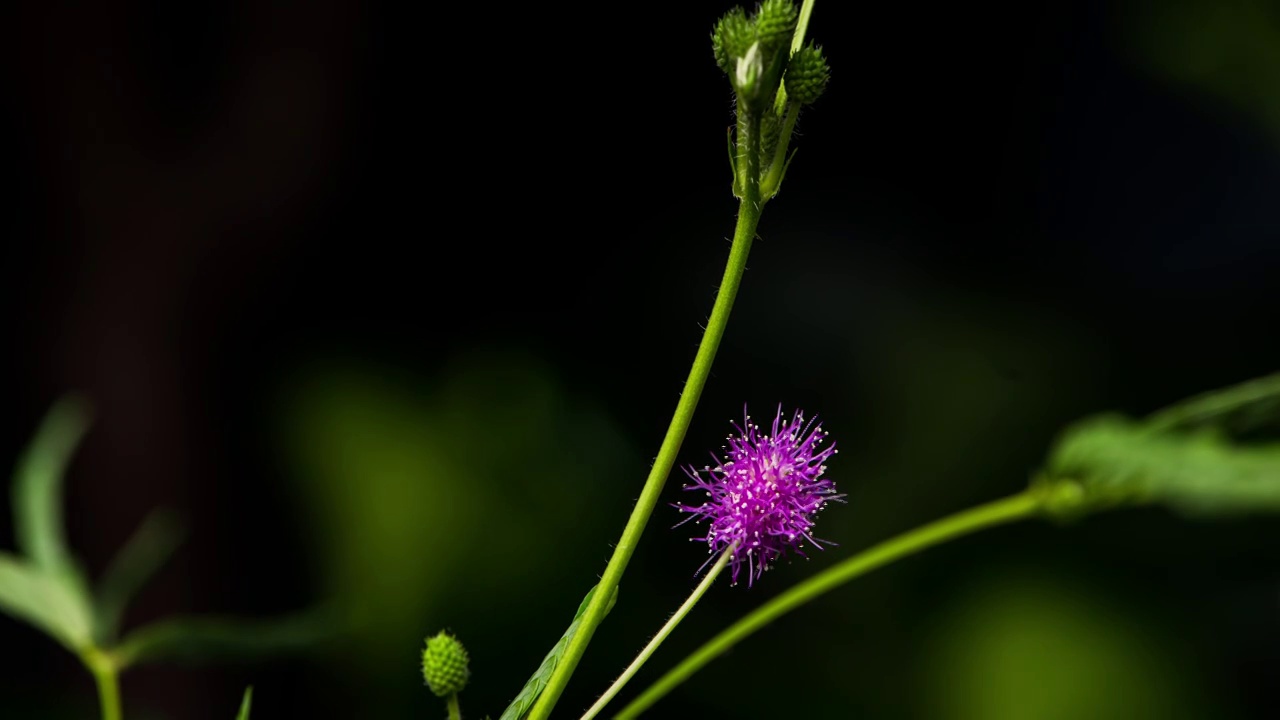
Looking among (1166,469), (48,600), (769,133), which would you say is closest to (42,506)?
(48,600)

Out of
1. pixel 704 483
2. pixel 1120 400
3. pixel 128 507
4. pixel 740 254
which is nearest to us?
pixel 740 254

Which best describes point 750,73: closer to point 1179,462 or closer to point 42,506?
point 1179,462

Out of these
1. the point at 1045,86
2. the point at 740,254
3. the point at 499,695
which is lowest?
the point at 740,254

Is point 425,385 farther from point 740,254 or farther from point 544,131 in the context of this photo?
point 740,254

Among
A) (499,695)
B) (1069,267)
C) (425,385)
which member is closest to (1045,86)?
(1069,267)

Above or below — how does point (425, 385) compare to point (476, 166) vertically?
below

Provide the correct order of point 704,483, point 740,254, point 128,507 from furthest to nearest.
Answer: point 128,507
point 704,483
point 740,254

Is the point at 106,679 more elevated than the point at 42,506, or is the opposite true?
the point at 42,506

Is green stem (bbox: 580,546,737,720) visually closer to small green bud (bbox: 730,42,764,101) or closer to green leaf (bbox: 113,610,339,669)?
small green bud (bbox: 730,42,764,101)
